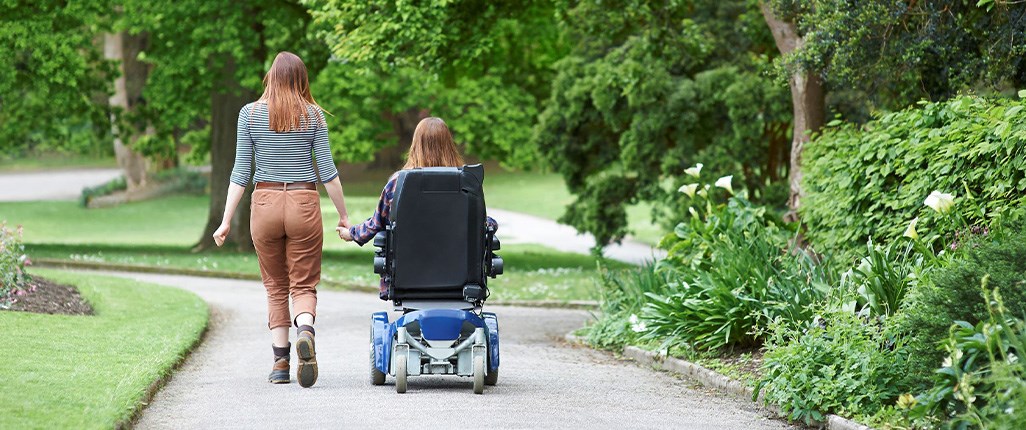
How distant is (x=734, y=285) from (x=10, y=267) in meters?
6.62

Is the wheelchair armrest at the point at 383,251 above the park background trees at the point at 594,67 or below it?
below

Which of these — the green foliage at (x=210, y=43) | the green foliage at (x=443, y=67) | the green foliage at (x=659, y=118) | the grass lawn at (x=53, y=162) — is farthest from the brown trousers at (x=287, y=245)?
the grass lawn at (x=53, y=162)

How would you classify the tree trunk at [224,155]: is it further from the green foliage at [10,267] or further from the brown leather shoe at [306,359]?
the brown leather shoe at [306,359]

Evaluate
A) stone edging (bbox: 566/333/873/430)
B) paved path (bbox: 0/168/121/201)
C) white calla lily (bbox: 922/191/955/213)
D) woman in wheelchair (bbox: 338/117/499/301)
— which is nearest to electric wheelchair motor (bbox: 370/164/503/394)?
woman in wheelchair (bbox: 338/117/499/301)

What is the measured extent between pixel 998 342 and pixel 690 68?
18885 millimetres

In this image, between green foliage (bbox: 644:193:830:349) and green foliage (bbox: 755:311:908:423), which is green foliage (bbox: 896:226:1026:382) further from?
green foliage (bbox: 644:193:830:349)

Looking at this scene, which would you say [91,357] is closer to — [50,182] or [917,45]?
[917,45]

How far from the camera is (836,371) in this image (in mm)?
7660

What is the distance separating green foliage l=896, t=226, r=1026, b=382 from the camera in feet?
21.3

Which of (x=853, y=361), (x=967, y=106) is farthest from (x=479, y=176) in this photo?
(x=967, y=106)

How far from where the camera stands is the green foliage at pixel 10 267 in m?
12.2

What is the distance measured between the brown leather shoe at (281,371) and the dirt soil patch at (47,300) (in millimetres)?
4450

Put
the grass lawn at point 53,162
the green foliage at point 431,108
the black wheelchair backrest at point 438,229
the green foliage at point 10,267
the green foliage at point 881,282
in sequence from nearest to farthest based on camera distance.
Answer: the black wheelchair backrest at point 438,229 < the green foliage at point 881,282 < the green foliage at point 10,267 < the green foliage at point 431,108 < the grass lawn at point 53,162

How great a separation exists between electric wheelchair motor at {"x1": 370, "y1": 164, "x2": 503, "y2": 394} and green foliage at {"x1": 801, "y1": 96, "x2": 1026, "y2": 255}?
119 inches
